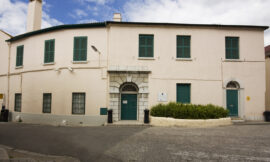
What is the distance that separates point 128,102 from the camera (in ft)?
34.4

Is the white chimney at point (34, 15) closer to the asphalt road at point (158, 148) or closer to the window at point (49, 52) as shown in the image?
the window at point (49, 52)

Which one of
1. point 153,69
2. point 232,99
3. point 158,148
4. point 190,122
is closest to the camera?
point 158,148

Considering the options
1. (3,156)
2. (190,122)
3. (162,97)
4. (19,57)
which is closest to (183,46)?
(162,97)

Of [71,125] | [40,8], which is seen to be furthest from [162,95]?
[40,8]

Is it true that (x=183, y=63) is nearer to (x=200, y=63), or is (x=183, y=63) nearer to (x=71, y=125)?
(x=200, y=63)

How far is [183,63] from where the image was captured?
34.6 ft

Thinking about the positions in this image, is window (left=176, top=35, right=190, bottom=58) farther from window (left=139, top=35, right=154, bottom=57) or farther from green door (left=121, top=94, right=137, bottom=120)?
green door (left=121, top=94, right=137, bottom=120)

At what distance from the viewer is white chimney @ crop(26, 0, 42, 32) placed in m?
13.0

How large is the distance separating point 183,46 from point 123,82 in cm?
532

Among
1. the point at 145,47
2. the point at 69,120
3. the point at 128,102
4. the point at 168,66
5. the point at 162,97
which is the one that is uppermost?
the point at 145,47

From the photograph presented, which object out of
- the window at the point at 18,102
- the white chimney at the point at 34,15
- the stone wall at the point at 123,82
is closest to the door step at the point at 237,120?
the stone wall at the point at 123,82

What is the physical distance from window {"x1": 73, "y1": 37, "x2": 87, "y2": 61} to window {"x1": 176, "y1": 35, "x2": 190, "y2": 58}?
706 cm

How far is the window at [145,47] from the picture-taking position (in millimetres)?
Answer: 10539

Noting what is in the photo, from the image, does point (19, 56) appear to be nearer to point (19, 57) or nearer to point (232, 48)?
point (19, 57)
